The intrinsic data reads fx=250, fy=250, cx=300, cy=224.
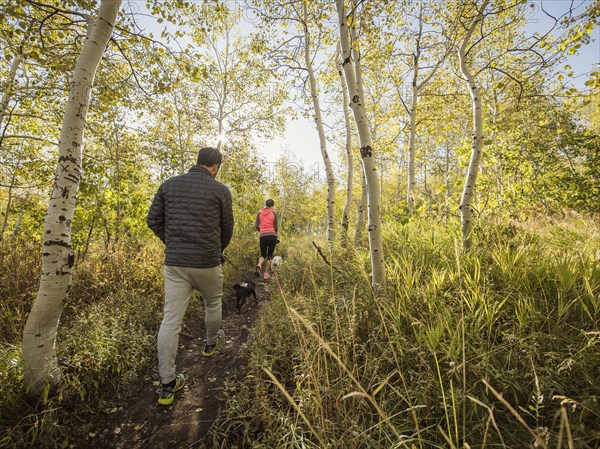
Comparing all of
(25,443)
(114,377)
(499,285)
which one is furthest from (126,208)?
(499,285)

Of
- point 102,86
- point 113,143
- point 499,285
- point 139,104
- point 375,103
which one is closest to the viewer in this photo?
point 499,285

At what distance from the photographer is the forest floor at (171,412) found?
89.1 inches

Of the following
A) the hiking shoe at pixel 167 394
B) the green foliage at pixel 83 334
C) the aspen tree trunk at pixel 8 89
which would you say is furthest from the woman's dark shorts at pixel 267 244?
the aspen tree trunk at pixel 8 89

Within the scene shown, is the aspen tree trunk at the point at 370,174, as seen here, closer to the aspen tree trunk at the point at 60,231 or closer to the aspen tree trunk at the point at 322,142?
the aspen tree trunk at the point at 60,231

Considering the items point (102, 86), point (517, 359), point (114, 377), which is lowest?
point (114, 377)

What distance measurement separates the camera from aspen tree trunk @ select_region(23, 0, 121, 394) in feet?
7.66

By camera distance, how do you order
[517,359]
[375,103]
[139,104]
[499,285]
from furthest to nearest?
[375,103] < [139,104] < [499,285] < [517,359]

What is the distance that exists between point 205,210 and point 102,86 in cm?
390

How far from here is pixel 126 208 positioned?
7.00m

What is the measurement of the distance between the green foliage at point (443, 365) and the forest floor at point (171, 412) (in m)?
0.26

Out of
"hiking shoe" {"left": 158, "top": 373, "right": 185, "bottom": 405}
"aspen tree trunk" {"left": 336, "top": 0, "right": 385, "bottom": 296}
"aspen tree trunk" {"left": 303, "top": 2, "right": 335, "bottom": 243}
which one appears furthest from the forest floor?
"aspen tree trunk" {"left": 303, "top": 2, "right": 335, "bottom": 243}

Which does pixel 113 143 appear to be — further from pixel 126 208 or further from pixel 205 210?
pixel 205 210

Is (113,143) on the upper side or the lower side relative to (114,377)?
upper

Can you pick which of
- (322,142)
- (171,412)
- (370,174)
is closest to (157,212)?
(171,412)
